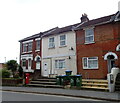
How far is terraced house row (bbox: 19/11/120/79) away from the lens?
720 inches

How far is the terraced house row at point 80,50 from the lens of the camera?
18.3 metres

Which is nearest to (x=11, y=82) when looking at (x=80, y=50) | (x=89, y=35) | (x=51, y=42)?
(x=51, y=42)

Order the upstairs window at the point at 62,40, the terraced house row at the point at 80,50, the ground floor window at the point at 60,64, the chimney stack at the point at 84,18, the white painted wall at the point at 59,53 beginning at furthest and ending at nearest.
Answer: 1. the chimney stack at the point at 84,18
2. the upstairs window at the point at 62,40
3. the ground floor window at the point at 60,64
4. the white painted wall at the point at 59,53
5. the terraced house row at the point at 80,50

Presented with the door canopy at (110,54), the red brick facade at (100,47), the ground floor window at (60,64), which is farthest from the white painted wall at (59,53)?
the door canopy at (110,54)

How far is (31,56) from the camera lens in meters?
26.8

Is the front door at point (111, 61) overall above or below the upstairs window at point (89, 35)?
below

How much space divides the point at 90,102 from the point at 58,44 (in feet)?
46.8

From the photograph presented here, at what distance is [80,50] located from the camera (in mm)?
20719

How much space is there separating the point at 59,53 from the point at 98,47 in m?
5.91

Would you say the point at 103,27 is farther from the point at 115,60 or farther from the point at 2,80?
the point at 2,80

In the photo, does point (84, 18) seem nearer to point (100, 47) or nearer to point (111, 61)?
point (100, 47)

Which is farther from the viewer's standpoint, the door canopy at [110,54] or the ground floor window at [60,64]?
the ground floor window at [60,64]

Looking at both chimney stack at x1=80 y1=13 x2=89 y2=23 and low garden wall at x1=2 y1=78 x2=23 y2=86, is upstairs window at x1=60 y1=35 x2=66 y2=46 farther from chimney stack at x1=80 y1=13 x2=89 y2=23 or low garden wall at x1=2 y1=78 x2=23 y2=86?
low garden wall at x1=2 y1=78 x2=23 y2=86

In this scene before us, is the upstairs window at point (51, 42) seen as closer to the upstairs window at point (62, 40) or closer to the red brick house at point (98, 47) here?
the upstairs window at point (62, 40)
